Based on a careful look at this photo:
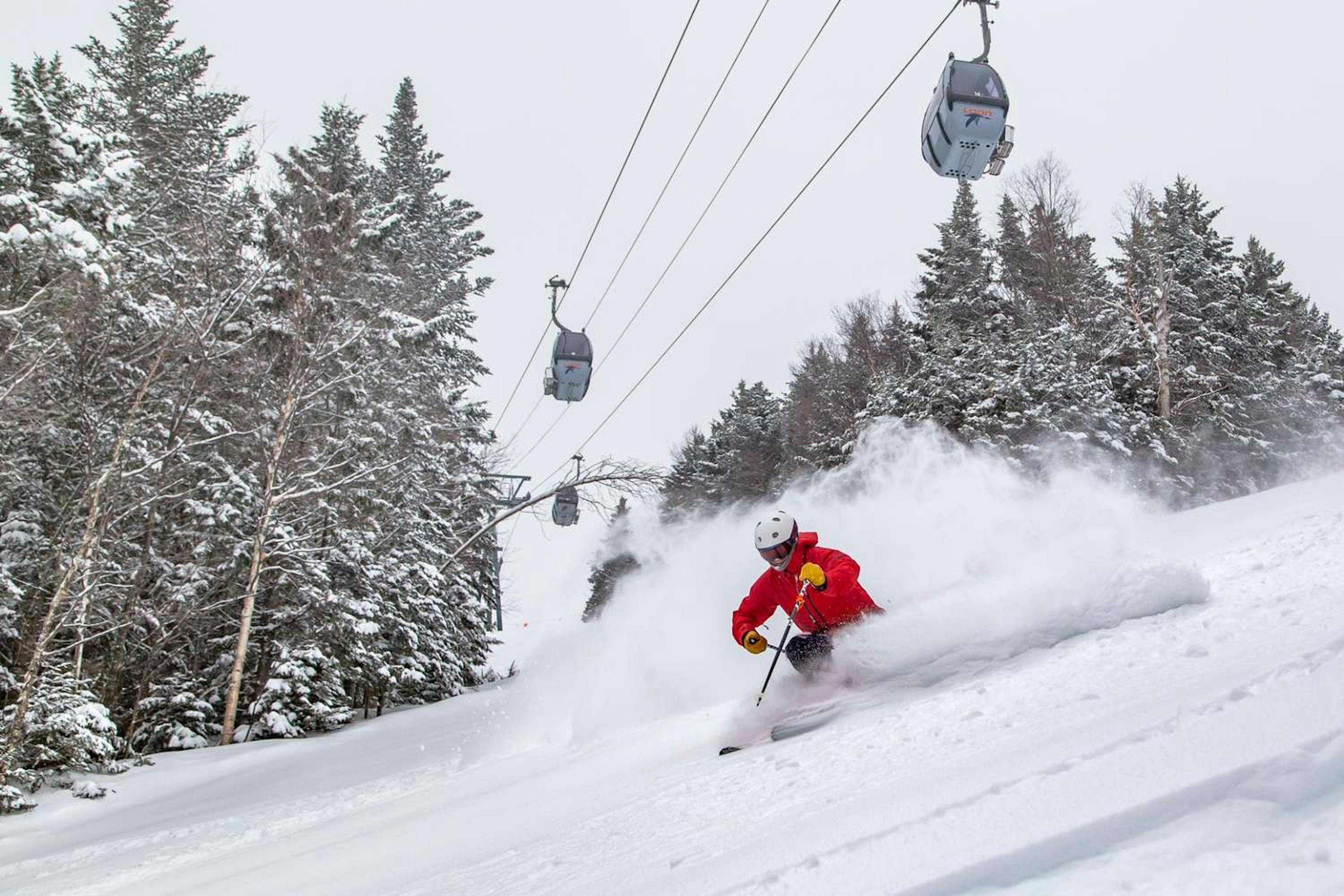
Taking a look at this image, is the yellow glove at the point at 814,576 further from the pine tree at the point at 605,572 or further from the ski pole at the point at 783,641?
the pine tree at the point at 605,572

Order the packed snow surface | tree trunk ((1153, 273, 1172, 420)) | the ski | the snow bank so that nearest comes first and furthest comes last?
the packed snow surface, the ski, the snow bank, tree trunk ((1153, 273, 1172, 420))

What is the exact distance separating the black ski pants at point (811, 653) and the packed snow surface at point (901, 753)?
5.5 inches

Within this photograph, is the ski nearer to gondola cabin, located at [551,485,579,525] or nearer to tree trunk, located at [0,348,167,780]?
tree trunk, located at [0,348,167,780]

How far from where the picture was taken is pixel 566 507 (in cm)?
2178

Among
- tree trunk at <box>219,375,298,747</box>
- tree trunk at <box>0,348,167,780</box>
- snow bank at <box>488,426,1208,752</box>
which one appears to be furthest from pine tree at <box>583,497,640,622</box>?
tree trunk at <box>0,348,167,780</box>

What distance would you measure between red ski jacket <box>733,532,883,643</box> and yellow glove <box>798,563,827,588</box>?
0.19 feet

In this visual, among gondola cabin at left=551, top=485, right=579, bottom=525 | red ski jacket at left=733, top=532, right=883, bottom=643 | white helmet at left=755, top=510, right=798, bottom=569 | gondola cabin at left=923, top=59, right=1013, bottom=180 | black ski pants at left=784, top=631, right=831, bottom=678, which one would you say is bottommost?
black ski pants at left=784, top=631, right=831, bottom=678

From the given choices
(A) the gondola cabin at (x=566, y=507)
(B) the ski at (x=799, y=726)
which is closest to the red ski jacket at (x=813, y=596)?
(B) the ski at (x=799, y=726)

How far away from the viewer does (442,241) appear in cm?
2683

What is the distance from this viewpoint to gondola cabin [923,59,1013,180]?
9.60 metres

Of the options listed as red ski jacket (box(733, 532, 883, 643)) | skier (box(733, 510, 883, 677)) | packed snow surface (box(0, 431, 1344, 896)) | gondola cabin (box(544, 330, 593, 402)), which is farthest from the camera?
gondola cabin (box(544, 330, 593, 402))

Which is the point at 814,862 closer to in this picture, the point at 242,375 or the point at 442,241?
the point at 242,375

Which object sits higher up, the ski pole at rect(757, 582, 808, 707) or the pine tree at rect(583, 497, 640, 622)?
the pine tree at rect(583, 497, 640, 622)

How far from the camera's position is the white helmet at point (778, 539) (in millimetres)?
6543
